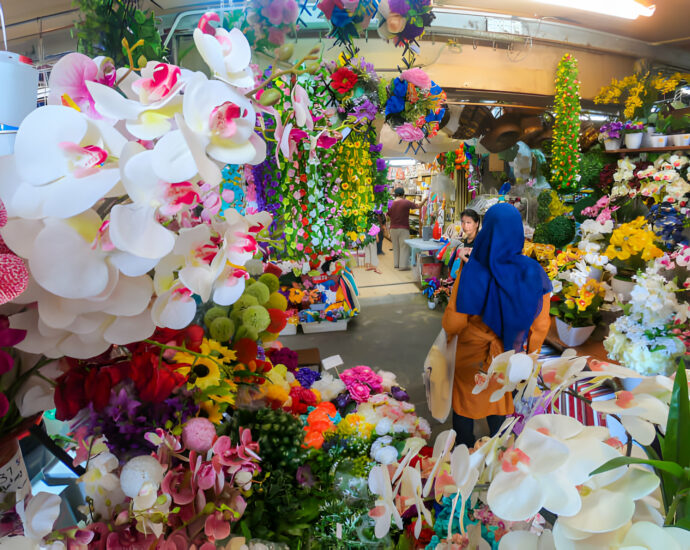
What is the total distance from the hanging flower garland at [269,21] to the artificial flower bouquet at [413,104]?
2.78 feet

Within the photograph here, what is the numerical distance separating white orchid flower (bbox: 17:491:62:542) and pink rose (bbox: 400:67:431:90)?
219cm

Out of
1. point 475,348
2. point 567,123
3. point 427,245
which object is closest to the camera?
point 475,348

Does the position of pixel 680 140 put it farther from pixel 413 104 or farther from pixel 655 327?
pixel 413 104

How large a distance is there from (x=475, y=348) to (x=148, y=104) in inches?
81.9

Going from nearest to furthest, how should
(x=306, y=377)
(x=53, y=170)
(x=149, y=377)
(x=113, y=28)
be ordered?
(x=53, y=170)
(x=149, y=377)
(x=113, y=28)
(x=306, y=377)

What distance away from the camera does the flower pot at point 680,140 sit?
310 centimetres

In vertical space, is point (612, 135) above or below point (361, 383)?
above

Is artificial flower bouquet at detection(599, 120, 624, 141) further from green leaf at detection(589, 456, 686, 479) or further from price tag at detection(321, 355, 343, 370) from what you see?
green leaf at detection(589, 456, 686, 479)

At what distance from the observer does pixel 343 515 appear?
0.76 metres

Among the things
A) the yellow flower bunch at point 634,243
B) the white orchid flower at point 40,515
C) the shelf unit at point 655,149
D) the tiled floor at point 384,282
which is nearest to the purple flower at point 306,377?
the white orchid flower at point 40,515

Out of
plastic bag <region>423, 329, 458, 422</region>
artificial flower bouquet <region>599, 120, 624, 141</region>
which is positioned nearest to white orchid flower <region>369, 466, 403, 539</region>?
plastic bag <region>423, 329, 458, 422</region>

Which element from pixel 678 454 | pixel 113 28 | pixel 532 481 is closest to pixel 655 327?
pixel 678 454

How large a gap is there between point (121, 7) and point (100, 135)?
1.79 m

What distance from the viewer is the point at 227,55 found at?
0.37 m
